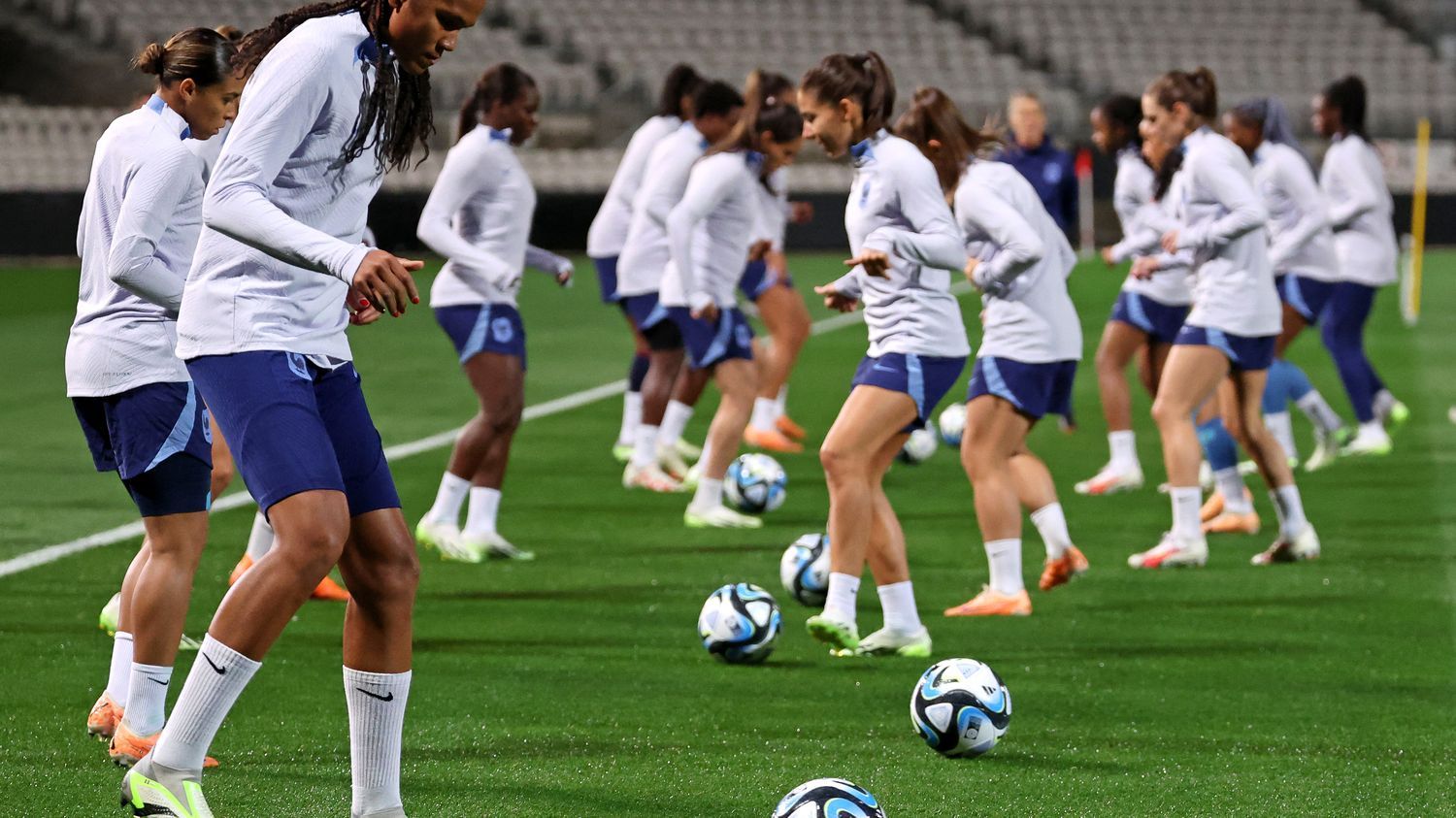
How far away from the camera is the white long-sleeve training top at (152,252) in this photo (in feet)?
16.6

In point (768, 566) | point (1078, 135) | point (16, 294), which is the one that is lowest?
point (1078, 135)

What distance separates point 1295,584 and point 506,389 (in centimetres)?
340

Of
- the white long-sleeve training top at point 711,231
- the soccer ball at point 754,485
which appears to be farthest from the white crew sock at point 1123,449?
the white long-sleeve training top at point 711,231

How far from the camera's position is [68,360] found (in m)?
5.34

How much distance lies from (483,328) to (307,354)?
4.17 meters

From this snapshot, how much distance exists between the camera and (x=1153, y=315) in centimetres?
1034

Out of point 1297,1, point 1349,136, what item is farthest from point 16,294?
point 1297,1

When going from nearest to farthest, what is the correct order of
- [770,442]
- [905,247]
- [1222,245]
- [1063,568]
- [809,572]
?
[905,247] → [809,572] → [1063,568] → [1222,245] → [770,442]

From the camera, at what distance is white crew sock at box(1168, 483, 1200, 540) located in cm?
841

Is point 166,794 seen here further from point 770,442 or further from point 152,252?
point 770,442

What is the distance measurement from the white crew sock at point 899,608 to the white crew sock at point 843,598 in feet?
0.32

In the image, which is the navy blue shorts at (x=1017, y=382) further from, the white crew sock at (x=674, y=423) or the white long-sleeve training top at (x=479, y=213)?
the white crew sock at (x=674, y=423)

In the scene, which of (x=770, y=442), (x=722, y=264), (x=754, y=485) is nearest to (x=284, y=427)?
(x=754, y=485)

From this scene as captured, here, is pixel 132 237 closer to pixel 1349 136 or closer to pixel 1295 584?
pixel 1295 584
